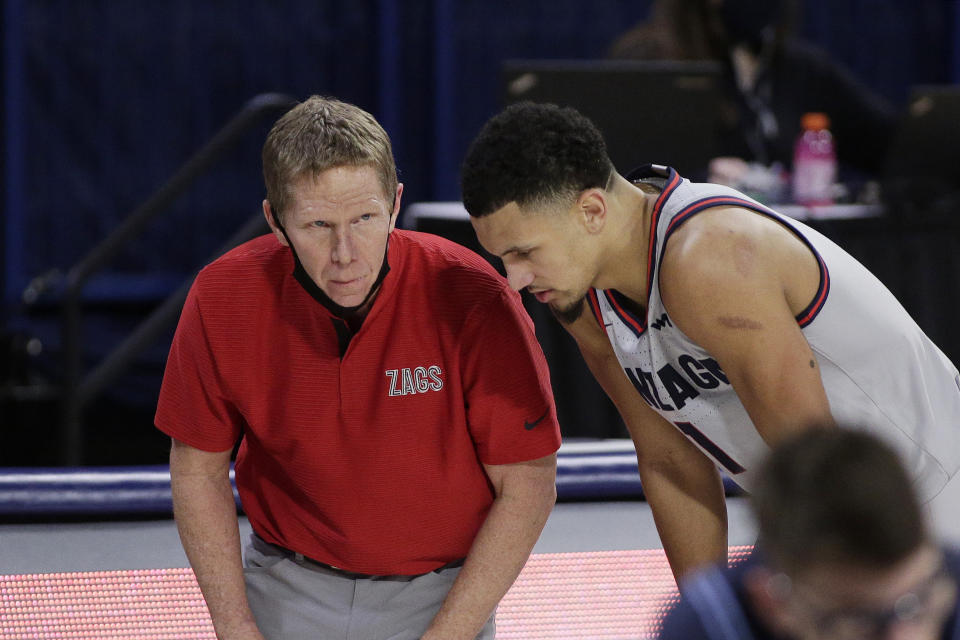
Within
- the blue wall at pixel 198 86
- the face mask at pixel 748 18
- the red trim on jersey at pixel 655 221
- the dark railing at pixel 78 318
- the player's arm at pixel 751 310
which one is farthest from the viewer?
the blue wall at pixel 198 86

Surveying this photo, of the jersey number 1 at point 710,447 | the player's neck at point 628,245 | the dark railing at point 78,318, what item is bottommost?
the dark railing at point 78,318

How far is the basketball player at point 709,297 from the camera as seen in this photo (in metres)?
1.56

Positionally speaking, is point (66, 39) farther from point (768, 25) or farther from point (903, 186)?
point (903, 186)

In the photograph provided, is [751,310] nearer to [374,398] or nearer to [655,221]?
[655,221]

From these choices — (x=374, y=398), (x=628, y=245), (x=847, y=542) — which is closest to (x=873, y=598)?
(x=847, y=542)

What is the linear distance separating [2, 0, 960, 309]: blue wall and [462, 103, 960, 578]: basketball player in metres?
4.04

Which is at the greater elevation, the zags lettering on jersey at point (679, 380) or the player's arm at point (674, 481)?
the zags lettering on jersey at point (679, 380)

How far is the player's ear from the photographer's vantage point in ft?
5.60

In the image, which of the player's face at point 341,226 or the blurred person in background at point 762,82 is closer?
the player's face at point 341,226

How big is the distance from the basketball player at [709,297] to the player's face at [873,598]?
1.94ft

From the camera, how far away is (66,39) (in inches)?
222

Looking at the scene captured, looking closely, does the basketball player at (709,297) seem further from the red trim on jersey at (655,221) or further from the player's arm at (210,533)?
the player's arm at (210,533)

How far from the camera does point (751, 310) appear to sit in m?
1.54

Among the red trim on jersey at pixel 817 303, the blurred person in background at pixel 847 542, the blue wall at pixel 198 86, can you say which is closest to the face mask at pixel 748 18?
the blue wall at pixel 198 86
